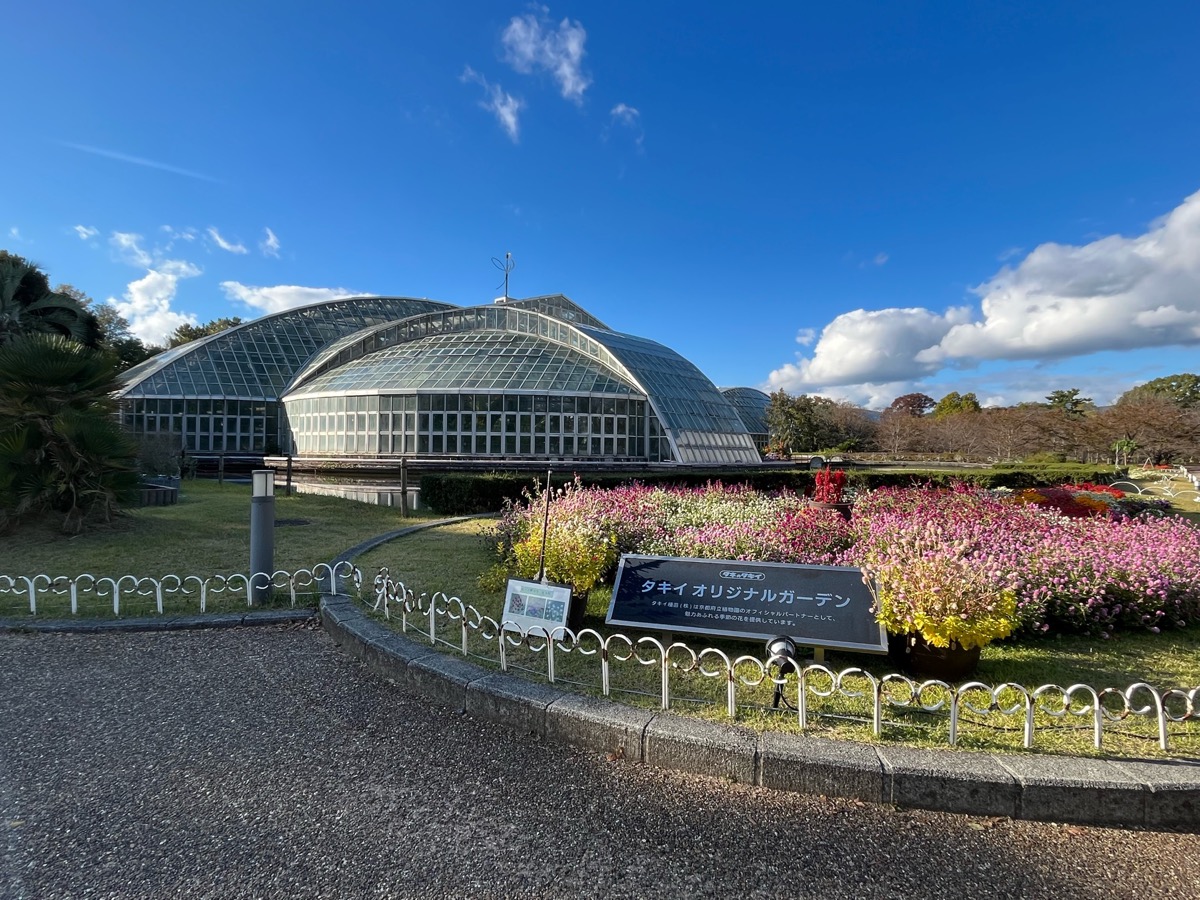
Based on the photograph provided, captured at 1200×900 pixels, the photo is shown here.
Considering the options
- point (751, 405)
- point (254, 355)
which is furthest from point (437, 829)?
point (751, 405)

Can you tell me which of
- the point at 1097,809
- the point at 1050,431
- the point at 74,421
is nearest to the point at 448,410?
the point at 74,421

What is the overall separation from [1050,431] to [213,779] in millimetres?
61726

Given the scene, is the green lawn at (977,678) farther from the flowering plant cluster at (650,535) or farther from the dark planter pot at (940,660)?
the flowering plant cluster at (650,535)

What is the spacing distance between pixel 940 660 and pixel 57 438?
44.3 feet

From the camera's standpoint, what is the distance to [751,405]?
54562mm

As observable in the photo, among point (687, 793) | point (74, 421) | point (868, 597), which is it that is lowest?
point (687, 793)

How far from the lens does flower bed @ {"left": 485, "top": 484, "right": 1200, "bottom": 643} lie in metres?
4.98

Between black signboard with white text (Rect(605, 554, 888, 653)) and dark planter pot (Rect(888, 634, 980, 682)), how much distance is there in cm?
42

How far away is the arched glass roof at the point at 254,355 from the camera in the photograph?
1239 inches

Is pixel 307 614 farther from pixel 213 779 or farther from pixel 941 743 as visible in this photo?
pixel 941 743

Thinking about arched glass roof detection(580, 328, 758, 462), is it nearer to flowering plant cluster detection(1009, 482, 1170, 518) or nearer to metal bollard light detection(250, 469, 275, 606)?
flowering plant cluster detection(1009, 482, 1170, 518)

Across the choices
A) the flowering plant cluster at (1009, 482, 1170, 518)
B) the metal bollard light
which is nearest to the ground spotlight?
the metal bollard light

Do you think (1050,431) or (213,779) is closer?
(213,779)

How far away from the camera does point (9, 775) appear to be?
3623mm
